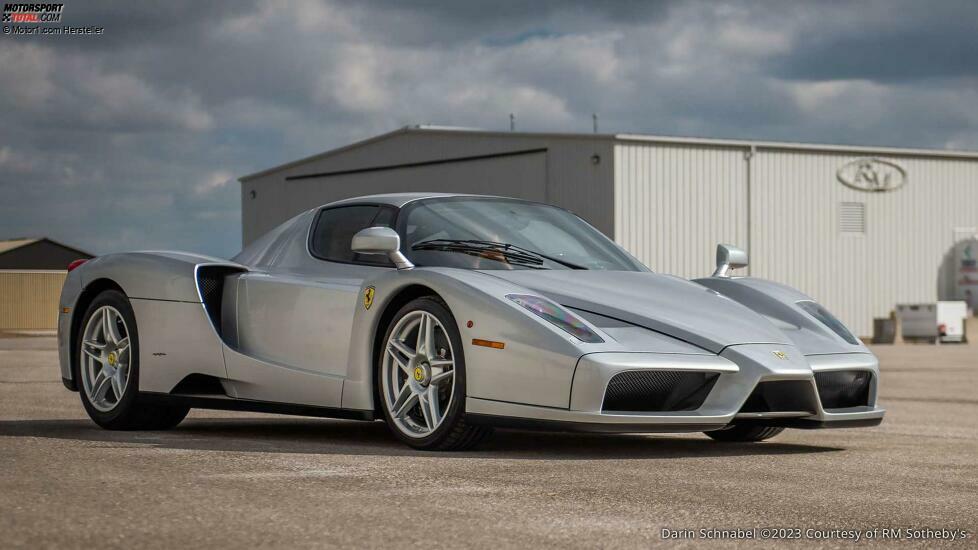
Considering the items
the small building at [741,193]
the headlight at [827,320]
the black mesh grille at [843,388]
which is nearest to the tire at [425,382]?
the black mesh grille at [843,388]

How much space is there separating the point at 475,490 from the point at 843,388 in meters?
2.62

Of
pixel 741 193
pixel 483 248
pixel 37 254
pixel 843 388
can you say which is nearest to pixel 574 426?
pixel 483 248

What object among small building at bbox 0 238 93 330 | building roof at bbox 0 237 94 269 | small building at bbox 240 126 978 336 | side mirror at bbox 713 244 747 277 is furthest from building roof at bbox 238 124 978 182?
building roof at bbox 0 237 94 269

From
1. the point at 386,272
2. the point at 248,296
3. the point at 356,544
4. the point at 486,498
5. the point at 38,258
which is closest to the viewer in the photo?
the point at 356,544

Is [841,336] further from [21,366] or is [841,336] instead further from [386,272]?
[21,366]

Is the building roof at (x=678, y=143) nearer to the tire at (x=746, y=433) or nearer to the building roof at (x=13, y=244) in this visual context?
the tire at (x=746, y=433)

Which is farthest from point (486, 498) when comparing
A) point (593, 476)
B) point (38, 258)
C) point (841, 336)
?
point (38, 258)

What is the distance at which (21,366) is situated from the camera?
1742 centimetres

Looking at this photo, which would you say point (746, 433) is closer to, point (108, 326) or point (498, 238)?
point (498, 238)

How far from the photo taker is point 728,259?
26.0ft

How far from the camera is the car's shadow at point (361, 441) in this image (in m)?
6.25

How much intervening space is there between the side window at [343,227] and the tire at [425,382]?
2.49ft

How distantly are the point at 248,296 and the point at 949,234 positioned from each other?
108ft

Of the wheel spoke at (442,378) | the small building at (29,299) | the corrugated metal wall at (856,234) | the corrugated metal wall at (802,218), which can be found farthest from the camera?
the small building at (29,299)
